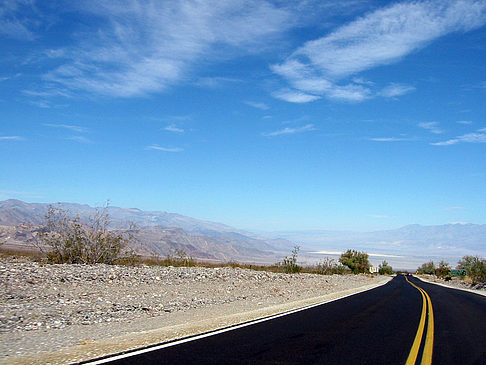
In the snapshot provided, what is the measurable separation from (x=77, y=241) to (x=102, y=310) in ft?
51.5

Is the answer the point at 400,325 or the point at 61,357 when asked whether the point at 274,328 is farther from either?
the point at 61,357

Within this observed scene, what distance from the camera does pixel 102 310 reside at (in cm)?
1342

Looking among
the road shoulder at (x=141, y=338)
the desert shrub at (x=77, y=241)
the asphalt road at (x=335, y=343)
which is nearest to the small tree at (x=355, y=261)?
the desert shrub at (x=77, y=241)

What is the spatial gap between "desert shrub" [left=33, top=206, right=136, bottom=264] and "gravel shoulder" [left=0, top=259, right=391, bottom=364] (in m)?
5.41

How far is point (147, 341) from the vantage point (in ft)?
28.3

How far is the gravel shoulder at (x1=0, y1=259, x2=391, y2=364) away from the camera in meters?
8.14

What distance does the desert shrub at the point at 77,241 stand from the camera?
27109 millimetres

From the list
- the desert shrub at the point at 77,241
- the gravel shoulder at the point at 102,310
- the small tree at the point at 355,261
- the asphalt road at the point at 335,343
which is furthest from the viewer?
the small tree at the point at 355,261

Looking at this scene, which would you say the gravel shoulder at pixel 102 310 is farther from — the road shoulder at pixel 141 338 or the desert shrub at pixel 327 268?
the desert shrub at pixel 327 268

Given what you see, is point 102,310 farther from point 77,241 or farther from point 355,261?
point 355,261

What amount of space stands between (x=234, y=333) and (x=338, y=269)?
5707 cm

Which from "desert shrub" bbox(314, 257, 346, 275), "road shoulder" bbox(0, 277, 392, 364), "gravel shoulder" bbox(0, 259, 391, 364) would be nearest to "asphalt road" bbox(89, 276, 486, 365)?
"road shoulder" bbox(0, 277, 392, 364)

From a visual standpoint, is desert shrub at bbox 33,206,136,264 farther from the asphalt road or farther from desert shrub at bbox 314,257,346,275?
desert shrub at bbox 314,257,346,275

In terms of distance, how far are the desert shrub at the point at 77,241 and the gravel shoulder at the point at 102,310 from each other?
5.41 meters
